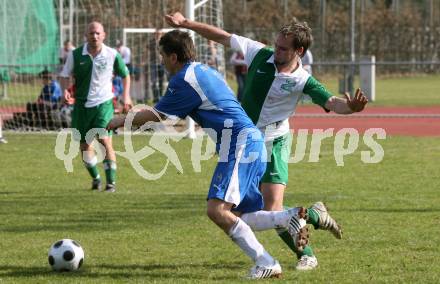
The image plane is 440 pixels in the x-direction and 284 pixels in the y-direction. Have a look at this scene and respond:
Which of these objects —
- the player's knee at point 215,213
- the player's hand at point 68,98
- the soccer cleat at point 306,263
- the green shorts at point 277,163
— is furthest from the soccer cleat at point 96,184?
the player's knee at point 215,213

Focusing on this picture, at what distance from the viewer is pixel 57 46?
24.6 metres

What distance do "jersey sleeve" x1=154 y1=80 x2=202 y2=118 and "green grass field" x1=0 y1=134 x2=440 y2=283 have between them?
1142 mm

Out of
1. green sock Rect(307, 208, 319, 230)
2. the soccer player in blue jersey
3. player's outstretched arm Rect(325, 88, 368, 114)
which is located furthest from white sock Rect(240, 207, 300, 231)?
player's outstretched arm Rect(325, 88, 368, 114)

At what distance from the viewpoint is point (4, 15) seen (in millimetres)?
23266

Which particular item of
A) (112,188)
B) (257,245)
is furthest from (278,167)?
(112,188)

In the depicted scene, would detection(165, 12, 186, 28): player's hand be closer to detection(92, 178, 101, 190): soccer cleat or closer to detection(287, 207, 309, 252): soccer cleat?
detection(287, 207, 309, 252): soccer cleat

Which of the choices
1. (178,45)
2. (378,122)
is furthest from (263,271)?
(378,122)

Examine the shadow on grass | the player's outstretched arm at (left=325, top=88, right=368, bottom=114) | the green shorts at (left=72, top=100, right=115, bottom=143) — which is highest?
the player's outstretched arm at (left=325, top=88, right=368, bottom=114)

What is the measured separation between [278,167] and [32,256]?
204cm

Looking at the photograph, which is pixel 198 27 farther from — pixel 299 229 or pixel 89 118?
pixel 89 118

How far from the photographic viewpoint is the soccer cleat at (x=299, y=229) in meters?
6.39

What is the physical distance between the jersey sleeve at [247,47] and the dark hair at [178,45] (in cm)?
90

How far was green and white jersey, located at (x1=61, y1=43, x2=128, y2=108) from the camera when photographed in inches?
453

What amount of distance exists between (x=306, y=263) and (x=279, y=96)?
123 cm
